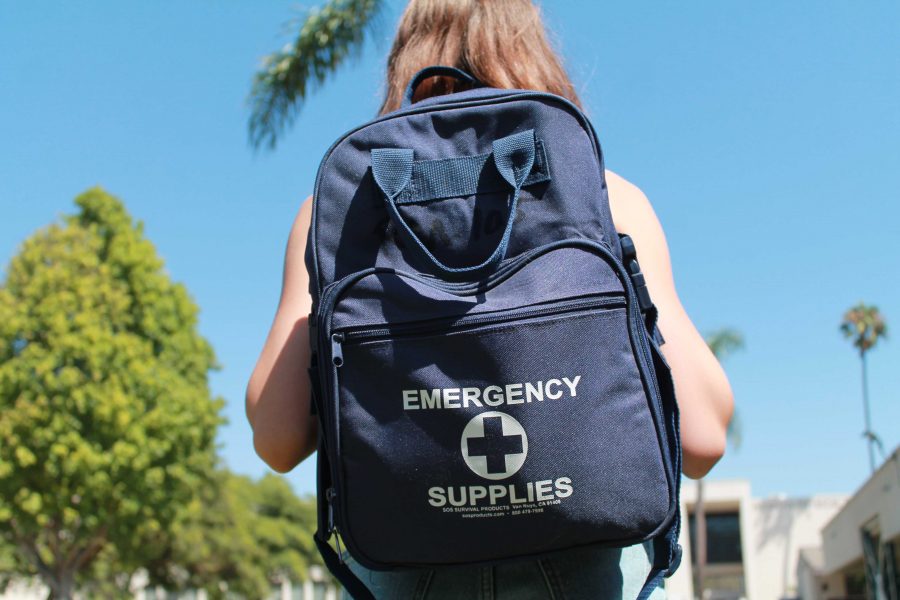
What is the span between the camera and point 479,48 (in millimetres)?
1781

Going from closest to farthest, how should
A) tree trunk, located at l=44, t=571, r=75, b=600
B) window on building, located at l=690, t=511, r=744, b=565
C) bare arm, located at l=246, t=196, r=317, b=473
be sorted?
1. bare arm, located at l=246, t=196, r=317, b=473
2. tree trunk, located at l=44, t=571, r=75, b=600
3. window on building, located at l=690, t=511, r=744, b=565

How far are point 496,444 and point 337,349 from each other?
0.29 m

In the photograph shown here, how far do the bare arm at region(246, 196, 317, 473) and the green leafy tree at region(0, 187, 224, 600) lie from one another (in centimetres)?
1767

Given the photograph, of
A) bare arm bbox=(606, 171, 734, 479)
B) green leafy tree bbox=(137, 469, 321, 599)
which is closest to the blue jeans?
bare arm bbox=(606, 171, 734, 479)

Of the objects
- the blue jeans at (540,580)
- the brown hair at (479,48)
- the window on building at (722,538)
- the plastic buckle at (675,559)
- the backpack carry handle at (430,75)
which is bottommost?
the blue jeans at (540,580)

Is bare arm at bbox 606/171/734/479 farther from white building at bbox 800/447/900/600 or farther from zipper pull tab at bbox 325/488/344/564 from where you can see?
white building at bbox 800/447/900/600

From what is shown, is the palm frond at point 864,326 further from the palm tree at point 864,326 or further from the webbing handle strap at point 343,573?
the webbing handle strap at point 343,573

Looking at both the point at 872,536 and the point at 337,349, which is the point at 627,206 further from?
the point at 872,536

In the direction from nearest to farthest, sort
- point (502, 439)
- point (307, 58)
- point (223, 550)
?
point (502, 439), point (307, 58), point (223, 550)

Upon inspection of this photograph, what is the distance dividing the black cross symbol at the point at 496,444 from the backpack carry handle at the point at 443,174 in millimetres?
233

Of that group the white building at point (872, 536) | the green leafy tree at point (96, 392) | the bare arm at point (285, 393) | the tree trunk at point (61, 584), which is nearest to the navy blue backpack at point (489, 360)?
the bare arm at point (285, 393)

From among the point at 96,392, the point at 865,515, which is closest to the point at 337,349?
the point at 96,392

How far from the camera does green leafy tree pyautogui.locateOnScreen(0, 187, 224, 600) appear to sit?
17.9 meters

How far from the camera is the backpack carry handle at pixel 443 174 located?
4.30ft
